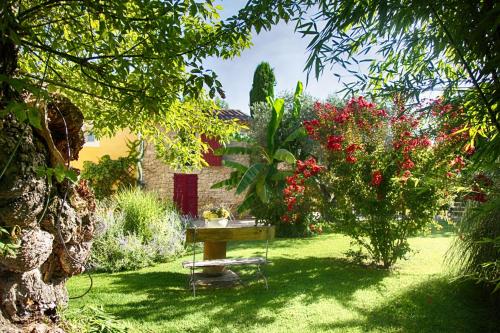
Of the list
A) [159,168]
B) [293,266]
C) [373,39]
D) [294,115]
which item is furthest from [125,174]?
[373,39]

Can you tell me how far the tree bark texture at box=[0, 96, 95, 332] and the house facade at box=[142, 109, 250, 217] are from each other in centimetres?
1431

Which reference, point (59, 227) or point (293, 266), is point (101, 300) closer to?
point (59, 227)

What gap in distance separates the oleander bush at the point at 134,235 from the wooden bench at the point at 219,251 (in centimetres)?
169

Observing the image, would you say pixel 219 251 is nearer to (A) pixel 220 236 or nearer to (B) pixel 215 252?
(B) pixel 215 252

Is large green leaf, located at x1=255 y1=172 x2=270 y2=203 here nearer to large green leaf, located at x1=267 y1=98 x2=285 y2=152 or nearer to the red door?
large green leaf, located at x1=267 y1=98 x2=285 y2=152

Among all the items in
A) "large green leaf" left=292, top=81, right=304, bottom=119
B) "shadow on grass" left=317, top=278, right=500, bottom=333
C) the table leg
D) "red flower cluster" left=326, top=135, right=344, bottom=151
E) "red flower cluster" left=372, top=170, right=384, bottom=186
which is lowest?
"shadow on grass" left=317, top=278, right=500, bottom=333

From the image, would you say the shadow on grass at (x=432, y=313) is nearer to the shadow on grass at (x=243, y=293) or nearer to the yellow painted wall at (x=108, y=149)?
the shadow on grass at (x=243, y=293)

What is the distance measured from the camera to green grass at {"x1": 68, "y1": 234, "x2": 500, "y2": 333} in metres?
4.81

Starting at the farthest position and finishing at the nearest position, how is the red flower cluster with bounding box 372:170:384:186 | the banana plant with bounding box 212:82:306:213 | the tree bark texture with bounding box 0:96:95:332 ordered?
the banana plant with bounding box 212:82:306:213
the red flower cluster with bounding box 372:170:384:186
the tree bark texture with bounding box 0:96:95:332

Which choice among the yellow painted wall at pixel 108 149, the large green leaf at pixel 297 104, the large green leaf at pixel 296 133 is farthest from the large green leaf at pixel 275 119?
the yellow painted wall at pixel 108 149

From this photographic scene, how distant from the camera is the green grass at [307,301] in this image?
4809 millimetres

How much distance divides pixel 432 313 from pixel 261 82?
627 inches

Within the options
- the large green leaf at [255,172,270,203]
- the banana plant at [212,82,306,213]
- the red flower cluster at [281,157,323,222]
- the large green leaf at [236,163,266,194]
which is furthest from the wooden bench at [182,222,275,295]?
the large green leaf at [255,172,270,203]

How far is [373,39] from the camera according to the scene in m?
2.72
